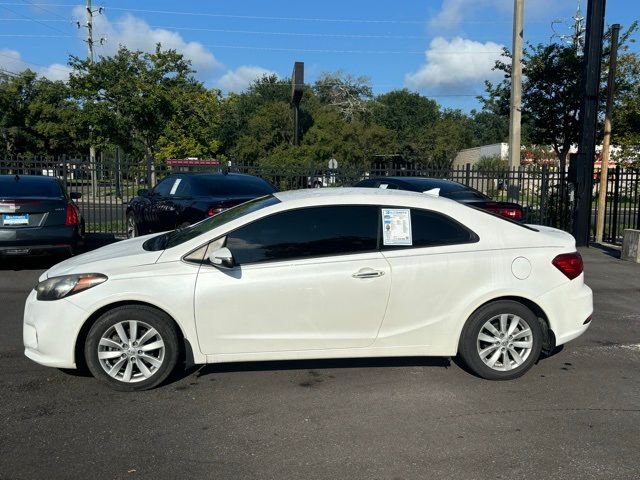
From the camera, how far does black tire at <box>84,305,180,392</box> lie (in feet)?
15.3

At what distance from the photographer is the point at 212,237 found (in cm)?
479

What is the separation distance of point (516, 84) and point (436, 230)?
1411 cm

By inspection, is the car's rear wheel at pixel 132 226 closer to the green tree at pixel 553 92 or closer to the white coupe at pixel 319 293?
the white coupe at pixel 319 293

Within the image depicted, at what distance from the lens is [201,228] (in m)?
5.26

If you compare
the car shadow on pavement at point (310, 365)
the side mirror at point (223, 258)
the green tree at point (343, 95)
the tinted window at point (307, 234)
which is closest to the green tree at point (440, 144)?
the green tree at point (343, 95)

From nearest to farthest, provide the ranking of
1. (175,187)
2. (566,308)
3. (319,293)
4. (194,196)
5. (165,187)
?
(319,293), (566,308), (194,196), (175,187), (165,187)

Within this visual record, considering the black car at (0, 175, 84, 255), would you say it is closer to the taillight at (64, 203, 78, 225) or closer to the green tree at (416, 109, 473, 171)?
the taillight at (64, 203, 78, 225)

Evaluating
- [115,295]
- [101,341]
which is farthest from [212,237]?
[101,341]

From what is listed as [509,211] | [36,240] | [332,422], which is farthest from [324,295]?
[509,211]

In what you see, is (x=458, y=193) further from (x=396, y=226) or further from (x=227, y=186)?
(x=396, y=226)

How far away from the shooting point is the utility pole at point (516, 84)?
1766cm

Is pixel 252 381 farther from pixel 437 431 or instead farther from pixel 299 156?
pixel 299 156

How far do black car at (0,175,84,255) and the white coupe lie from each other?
183 inches

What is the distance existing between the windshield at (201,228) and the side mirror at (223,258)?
376 millimetres
